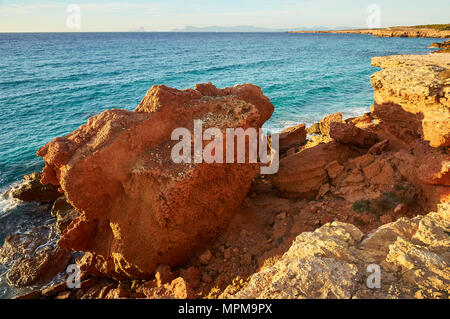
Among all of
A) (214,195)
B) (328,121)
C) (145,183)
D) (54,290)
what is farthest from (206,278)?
(328,121)

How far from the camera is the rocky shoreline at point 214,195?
16.0ft

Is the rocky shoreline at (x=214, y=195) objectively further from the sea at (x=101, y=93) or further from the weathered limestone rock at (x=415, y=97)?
the sea at (x=101, y=93)

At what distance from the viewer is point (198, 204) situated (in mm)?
5344

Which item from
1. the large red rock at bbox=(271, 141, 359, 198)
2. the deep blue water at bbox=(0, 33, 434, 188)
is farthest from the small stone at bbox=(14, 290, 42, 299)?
the deep blue water at bbox=(0, 33, 434, 188)

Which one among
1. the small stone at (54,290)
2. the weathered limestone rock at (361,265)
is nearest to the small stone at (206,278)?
the weathered limestone rock at (361,265)

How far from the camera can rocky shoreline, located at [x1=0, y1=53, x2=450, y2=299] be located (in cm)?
489

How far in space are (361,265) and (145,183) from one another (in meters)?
3.58

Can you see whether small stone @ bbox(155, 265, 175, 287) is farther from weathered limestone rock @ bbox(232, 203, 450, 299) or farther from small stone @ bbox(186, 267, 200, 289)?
weathered limestone rock @ bbox(232, 203, 450, 299)

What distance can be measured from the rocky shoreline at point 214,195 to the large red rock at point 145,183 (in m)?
0.02

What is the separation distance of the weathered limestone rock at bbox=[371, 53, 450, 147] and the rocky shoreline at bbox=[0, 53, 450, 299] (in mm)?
28

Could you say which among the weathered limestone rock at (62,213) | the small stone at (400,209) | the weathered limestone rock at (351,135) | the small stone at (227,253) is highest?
the weathered limestone rock at (351,135)
